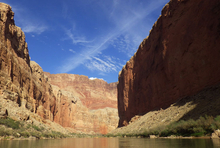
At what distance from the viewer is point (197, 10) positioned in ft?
90.9

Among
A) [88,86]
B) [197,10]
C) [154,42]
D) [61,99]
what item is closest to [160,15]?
[154,42]

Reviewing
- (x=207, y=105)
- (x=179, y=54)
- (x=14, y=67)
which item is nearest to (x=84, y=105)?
(x=14, y=67)

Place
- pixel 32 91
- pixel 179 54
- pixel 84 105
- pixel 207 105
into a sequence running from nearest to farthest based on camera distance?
pixel 207 105
pixel 179 54
pixel 32 91
pixel 84 105

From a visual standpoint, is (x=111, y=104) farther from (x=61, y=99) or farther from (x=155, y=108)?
(x=155, y=108)

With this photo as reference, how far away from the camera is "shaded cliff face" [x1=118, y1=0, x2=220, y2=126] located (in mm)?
25062

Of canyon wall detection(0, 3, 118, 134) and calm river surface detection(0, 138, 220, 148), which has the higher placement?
canyon wall detection(0, 3, 118, 134)

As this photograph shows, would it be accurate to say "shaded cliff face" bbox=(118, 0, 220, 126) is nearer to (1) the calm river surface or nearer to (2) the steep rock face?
(1) the calm river surface

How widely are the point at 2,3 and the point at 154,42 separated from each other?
34468 millimetres

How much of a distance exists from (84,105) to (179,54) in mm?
104696

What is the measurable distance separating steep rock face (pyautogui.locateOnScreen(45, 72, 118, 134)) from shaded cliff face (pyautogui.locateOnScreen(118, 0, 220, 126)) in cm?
4754

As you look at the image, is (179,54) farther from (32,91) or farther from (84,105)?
(84,105)

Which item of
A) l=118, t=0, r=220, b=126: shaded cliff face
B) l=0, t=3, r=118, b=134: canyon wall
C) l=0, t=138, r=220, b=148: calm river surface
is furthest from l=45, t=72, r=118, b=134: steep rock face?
l=0, t=138, r=220, b=148: calm river surface

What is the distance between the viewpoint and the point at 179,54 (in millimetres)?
31203

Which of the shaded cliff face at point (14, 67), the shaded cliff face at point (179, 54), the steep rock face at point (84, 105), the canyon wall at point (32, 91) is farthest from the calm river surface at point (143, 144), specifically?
the steep rock face at point (84, 105)
